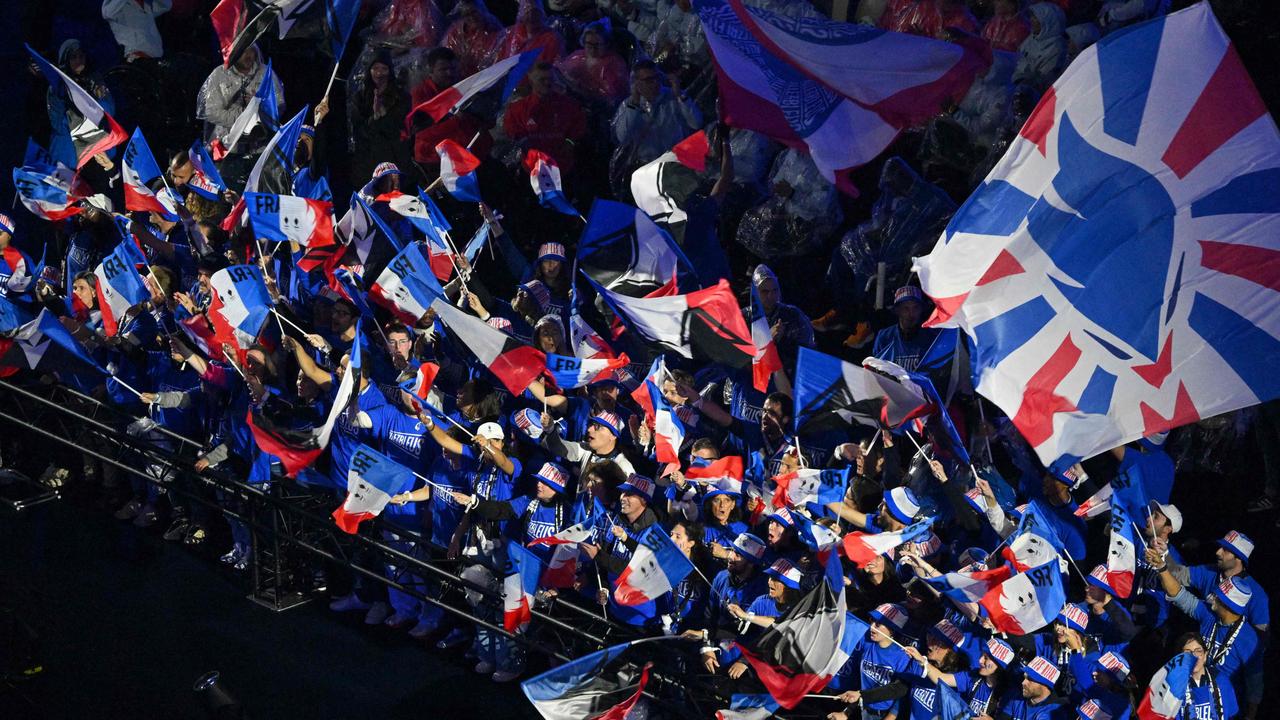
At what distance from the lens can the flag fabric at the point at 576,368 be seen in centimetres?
883

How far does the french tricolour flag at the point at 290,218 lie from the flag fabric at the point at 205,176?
1140 mm

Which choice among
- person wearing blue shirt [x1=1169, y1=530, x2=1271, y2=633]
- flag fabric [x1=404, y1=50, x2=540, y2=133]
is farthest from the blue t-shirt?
flag fabric [x1=404, y1=50, x2=540, y2=133]

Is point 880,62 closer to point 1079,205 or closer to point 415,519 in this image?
point 1079,205

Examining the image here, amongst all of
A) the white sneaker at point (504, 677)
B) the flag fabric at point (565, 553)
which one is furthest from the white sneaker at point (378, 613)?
the flag fabric at point (565, 553)

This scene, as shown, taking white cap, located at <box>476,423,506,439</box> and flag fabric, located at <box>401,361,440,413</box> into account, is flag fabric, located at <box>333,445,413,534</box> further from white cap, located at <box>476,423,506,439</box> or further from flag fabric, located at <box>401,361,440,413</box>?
white cap, located at <box>476,423,506,439</box>

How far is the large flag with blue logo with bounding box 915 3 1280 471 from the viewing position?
6.23m

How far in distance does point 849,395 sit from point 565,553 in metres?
2.11

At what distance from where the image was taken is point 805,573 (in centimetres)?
827

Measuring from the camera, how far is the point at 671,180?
9242 millimetres

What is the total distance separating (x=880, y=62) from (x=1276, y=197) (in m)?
2.29

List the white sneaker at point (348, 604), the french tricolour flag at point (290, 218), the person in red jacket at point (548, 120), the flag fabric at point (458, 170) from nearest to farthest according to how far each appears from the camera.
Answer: the person in red jacket at point (548, 120) → the flag fabric at point (458, 170) → the french tricolour flag at point (290, 218) → the white sneaker at point (348, 604)

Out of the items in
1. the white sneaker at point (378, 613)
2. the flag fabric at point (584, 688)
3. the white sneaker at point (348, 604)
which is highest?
the flag fabric at point (584, 688)

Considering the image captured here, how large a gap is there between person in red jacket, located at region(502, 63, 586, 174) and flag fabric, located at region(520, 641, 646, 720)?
3.57 metres

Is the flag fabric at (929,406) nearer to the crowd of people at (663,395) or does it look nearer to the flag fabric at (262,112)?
the crowd of people at (663,395)
